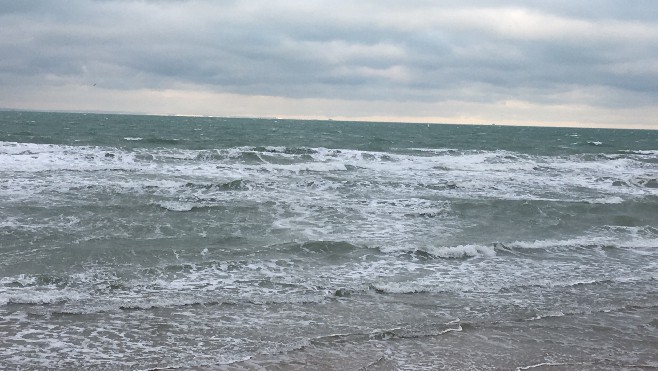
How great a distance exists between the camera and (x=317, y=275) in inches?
378

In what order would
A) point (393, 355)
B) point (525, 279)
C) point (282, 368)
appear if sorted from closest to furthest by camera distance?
1. point (282, 368)
2. point (393, 355)
3. point (525, 279)

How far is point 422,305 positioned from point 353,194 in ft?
36.5

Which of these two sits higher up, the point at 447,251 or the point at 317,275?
the point at 447,251

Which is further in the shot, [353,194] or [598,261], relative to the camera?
[353,194]

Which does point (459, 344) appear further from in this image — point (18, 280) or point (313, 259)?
point (18, 280)

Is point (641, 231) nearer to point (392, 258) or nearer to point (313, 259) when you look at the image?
point (392, 258)

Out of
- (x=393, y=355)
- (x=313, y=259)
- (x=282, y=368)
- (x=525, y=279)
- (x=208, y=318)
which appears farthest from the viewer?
(x=313, y=259)

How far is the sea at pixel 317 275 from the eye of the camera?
20.7 ft

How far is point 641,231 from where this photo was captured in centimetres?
1475

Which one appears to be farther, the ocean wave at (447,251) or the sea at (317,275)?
the ocean wave at (447,251)

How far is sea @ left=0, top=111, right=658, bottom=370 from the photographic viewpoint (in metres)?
6.30

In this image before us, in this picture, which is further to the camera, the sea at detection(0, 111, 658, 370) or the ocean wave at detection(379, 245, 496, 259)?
the ocean wave at detection(379, 245, 496, 259)

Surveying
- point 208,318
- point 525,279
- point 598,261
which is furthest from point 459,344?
point 598,261

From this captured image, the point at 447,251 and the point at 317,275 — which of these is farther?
the point at 447,251
